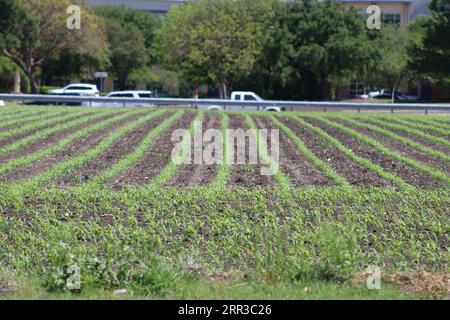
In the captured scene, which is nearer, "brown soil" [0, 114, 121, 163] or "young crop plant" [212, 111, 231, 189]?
"young crop plant" [212, 111, 231, 189]

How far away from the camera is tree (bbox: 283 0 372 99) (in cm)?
5066

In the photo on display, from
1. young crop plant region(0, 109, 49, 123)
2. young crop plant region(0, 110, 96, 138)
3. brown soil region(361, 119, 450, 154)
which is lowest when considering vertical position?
brown soil region(361, 119, 450, 154)

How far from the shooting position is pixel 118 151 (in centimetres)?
1681

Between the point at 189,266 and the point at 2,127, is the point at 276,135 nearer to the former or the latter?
the point at 2,127

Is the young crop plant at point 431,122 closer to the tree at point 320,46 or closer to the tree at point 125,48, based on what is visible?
the tree at point 320,46

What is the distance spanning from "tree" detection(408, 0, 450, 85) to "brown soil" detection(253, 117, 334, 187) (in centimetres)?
3166

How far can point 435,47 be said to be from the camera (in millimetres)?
48000

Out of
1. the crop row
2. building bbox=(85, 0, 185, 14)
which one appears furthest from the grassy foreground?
building bbox=(85, 0, 185, 14)

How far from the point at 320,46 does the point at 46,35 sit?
20725 mm

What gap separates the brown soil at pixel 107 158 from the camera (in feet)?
42.2

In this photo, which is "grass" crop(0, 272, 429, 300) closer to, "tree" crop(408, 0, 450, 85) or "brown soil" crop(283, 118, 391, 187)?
"brown soil" crop(283, 118, 391, 187)

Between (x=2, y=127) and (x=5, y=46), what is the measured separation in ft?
102

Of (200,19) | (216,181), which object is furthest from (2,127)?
(200,19)

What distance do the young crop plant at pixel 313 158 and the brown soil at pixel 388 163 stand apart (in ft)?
3.98
